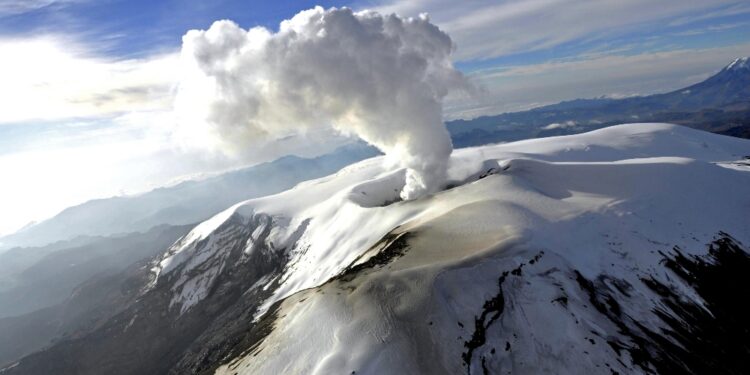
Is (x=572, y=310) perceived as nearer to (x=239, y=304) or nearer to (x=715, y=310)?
(x=715, y=310)

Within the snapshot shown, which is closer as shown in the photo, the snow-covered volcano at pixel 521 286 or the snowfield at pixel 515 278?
the snowfield at pixel 515 278

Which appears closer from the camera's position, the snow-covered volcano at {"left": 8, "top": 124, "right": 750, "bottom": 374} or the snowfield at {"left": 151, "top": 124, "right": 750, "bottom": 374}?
the snowfield at {"left": 151, "top": 124, "right": 750, "bottom": 374}

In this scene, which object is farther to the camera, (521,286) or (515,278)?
(515,278)

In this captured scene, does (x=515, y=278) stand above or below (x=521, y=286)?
above

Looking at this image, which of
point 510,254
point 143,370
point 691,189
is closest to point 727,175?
point 691,189
